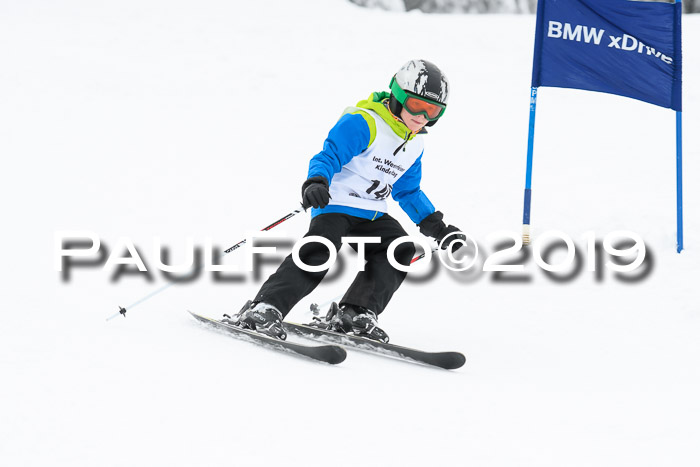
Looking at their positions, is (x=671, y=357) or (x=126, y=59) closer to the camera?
(x=671, y=357)

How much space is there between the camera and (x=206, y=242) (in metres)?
6.77

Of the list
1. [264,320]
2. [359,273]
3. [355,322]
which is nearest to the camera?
[264,320]

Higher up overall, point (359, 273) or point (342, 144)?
point (342, 144)

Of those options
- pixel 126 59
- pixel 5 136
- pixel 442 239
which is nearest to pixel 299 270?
pixel 442 239

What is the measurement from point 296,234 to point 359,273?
2644mm

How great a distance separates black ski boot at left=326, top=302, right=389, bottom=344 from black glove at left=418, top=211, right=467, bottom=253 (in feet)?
2.09

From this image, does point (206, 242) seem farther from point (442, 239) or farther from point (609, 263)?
point (609, 263)

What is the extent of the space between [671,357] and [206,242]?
3878 mm

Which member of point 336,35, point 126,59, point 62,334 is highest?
point 336,35

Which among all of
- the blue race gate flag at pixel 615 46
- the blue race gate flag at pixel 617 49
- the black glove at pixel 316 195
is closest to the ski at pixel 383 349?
the black glove at pixel 316 195

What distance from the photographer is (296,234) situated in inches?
278

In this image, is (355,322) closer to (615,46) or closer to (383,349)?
(383,349)

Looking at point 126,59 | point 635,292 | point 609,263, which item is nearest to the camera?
point 635,292

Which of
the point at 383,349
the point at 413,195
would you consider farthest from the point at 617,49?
the point at 383,349
